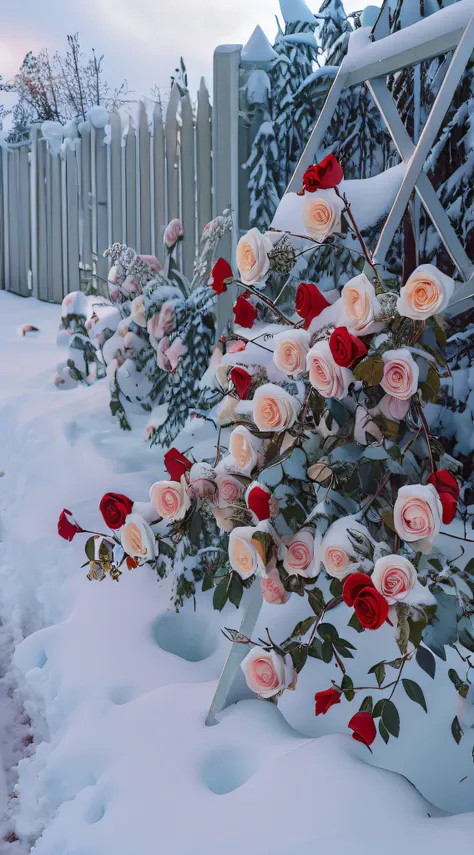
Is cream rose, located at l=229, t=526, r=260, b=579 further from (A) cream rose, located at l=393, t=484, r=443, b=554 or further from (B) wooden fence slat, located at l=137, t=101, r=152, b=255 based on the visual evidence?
(B) wooden fence slat, located at l=137, t=101, r=152, b=255

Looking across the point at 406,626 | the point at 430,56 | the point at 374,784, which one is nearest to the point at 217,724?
the point at 374,784

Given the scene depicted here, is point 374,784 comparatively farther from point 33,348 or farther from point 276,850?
point 33,348

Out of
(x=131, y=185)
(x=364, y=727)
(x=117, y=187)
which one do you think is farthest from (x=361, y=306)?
(x=117, y=187)

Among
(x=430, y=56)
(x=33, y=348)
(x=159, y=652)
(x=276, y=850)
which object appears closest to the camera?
(x=276, y=850)

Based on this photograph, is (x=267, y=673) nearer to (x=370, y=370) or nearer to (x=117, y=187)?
(x=370, y=370)

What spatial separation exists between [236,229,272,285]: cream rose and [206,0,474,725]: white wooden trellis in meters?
0.19

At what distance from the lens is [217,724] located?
1.37 meters

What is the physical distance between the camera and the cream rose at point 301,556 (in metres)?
1.18

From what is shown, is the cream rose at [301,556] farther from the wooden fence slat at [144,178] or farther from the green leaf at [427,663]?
the wooden fence slat at [144,178]

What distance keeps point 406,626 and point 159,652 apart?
833mm

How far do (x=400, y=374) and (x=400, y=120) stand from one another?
2.09 feet

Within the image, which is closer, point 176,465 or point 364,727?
point 364,727

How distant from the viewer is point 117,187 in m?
5.06

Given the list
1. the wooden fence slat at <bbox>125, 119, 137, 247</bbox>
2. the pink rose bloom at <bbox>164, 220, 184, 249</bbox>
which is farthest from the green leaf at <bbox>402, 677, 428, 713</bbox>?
the wooden fence slat at <bbox>125, 119, 137, 247</bbox>
